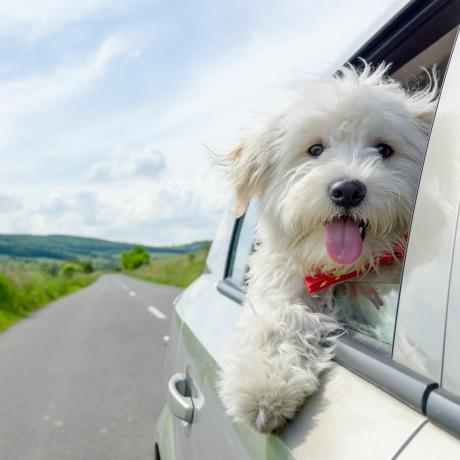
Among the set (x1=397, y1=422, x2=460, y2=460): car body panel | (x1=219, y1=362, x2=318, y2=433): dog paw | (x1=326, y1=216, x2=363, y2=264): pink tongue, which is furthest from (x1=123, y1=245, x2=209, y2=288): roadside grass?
(x1=397, y1=422, x2=460, y2=460): car body panel

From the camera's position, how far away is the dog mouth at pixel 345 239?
1.90 metres

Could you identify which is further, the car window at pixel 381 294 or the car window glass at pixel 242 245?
the car window glass at pixel 242 245

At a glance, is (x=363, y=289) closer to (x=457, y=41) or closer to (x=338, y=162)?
(x=338, y=162)

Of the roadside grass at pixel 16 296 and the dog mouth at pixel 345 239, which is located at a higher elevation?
the dog mouth at pixel 345 239

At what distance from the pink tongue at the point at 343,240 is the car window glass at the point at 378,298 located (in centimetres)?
10

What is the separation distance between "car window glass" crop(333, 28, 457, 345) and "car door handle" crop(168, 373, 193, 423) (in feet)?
2.55

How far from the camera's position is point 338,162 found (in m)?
1.96

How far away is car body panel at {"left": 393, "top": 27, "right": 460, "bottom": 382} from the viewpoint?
1.20 metres

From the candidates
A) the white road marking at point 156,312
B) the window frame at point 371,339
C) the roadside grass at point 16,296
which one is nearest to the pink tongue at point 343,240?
the window frame at point 371,339

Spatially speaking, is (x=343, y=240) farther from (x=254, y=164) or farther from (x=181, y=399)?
(x=181, y=399)

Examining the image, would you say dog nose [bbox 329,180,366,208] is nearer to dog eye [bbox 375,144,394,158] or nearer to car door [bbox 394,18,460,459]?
dog eye [bbox 375,144,394,158]

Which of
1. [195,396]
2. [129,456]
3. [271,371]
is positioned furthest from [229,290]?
[129,456]

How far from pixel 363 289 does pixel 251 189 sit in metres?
0.64

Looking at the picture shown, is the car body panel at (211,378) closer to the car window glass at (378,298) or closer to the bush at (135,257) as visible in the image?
the car window glass at (378,298)
